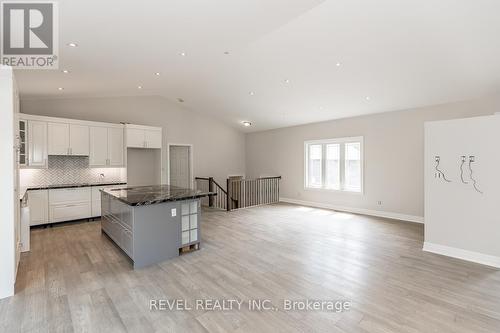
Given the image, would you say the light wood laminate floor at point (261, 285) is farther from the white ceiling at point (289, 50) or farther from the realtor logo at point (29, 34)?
the white ceiling at point (289, 50)

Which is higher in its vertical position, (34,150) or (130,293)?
(34,150)

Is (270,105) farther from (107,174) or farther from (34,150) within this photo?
(34,150)

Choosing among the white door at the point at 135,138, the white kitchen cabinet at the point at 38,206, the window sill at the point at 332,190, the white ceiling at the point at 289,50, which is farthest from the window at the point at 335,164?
the white kitchen cabinet at the point at 38,206

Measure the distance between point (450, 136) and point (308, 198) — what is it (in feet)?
15.4

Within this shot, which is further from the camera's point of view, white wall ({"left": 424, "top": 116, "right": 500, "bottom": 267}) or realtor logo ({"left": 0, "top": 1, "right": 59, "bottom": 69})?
white wall ({"left": 424, "top": 116, "right": 500, "bottom": 267})

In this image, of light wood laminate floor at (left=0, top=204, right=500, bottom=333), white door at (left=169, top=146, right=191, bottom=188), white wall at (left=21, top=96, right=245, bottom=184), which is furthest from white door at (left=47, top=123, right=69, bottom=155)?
white door at (left=169, top=146, right=191, bottom=188)

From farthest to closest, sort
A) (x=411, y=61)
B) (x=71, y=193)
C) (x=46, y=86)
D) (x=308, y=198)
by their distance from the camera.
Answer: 1. (x=308, y=198)
2. (x=71, y=193)
3. (x=46, y=86)
4. (x=411, y=61)

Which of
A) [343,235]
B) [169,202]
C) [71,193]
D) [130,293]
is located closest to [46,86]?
[71,193]

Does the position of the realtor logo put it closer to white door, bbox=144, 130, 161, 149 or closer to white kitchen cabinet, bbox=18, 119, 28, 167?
white kitchen cabinet, bbox=18, 119, 28, 167

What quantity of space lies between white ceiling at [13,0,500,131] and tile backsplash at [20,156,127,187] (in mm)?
1570

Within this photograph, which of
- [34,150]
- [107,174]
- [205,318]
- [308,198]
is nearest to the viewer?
[205,318]

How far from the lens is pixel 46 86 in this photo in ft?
15.4

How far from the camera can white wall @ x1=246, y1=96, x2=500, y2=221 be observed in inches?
222

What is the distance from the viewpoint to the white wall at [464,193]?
3.48 meters
